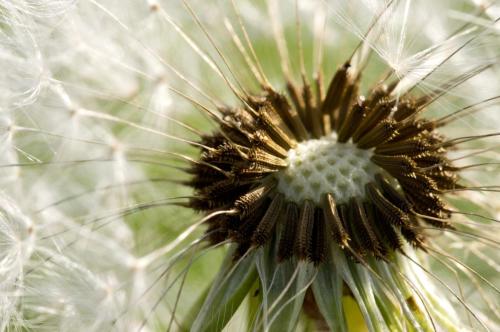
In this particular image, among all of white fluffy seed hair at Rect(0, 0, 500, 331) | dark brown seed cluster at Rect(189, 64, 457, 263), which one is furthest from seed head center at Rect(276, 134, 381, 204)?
white fluffy seed hair at Rect(0, 0, 500, 331)

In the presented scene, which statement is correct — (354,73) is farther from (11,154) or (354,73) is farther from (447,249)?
(11,154)

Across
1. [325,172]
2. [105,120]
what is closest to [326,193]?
[325,172]

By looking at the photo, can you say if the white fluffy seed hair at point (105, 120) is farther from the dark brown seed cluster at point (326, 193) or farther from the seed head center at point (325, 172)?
the seed head center at point (325, 172)

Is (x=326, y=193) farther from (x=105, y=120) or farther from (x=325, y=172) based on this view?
(x=105, y=120)

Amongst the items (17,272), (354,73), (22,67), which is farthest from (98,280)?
(354,73)

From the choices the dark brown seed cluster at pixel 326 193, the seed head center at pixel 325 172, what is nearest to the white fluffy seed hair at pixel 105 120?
the dark brown seed cluster at pixel 326 193

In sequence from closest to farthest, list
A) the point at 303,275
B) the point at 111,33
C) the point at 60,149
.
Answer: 1. the point at 303,275
2. the point at 60,149
3. the point at 111,33

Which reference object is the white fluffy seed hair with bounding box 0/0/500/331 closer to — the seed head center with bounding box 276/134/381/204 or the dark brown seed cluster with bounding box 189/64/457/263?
the dark brown seed cluster with bounding box 189/64/457/263
